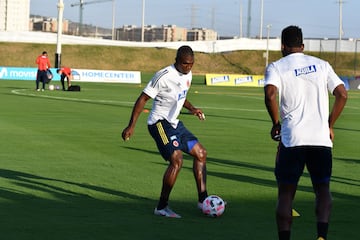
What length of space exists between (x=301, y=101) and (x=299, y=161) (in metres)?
0.53

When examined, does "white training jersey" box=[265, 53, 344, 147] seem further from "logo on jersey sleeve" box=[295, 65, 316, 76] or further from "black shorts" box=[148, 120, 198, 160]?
"black shorts" box=[148, 120, 198, 160]

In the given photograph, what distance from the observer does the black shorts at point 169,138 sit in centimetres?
1006

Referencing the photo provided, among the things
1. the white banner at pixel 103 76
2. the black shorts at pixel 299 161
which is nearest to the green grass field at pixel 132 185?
the black shorts at pixel 299 161

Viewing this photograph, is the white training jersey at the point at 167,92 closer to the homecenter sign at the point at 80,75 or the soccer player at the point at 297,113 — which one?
the soccer player at the point at 297,113

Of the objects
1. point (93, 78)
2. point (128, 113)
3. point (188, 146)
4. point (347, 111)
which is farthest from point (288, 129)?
point (93, 78)

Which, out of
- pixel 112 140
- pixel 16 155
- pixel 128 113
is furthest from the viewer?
pixel 128 113

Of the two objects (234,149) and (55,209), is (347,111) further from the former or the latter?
(55,209)

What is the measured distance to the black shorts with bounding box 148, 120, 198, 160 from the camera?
33.0ft

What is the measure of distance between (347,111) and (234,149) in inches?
629

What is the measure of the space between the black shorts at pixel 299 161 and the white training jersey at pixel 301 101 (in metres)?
0.05

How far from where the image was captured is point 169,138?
1006 cm

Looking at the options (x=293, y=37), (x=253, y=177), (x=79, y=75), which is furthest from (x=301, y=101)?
(x=79, y=75)

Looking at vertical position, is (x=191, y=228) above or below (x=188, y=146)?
below

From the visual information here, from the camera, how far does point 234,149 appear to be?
57.3 ft
